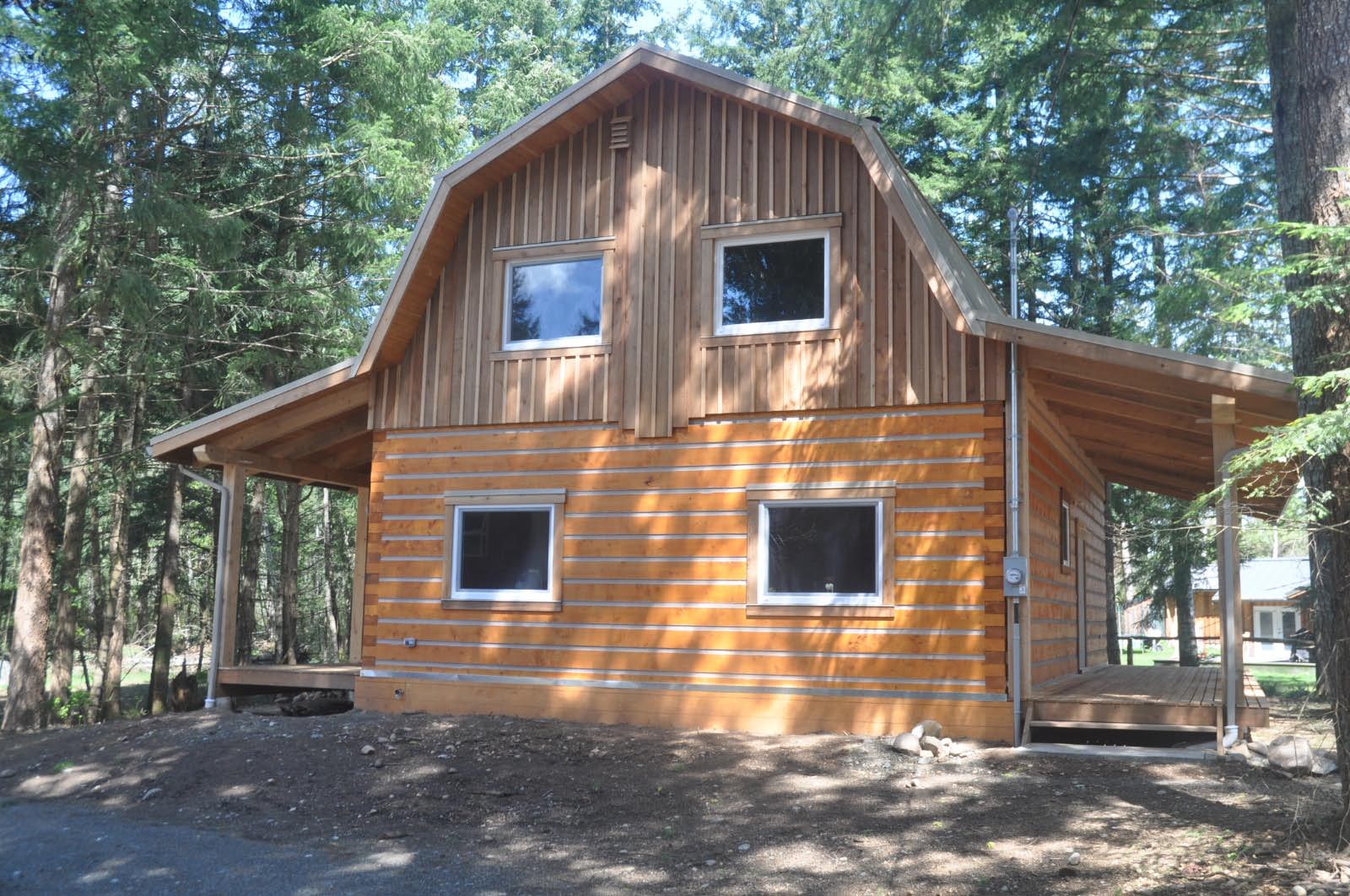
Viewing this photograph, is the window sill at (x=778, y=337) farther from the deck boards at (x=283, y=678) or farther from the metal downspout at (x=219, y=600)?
the metal downspout at (x=219, y=600)

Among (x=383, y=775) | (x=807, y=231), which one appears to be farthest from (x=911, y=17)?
(x=383, y=775)

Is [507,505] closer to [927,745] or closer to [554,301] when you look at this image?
[554,301]

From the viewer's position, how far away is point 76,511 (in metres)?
16.4

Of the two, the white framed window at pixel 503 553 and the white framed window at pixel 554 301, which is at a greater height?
the white framed window at pixel 554 301

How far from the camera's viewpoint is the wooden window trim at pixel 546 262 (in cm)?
1157

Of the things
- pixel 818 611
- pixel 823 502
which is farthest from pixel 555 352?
pixel 818 611

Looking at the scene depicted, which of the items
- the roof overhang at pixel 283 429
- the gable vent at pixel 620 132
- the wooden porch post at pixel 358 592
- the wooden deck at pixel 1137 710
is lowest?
the wooden deck at pixel 1137 710

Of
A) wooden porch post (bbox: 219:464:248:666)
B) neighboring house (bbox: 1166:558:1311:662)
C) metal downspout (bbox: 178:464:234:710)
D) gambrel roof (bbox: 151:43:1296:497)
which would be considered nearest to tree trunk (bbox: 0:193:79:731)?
gambrel roof (bbox: 151:43:1296:497)

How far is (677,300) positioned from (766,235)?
112cm

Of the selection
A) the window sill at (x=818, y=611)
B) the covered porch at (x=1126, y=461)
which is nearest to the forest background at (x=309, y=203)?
the covered porch at (x=1126, y=461)

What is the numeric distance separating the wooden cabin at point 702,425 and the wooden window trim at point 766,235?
3cm

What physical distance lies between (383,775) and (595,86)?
7.00m

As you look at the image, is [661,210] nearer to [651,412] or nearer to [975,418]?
[651,412]

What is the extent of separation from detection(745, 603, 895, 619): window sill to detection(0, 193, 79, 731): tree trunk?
9.54 meters
